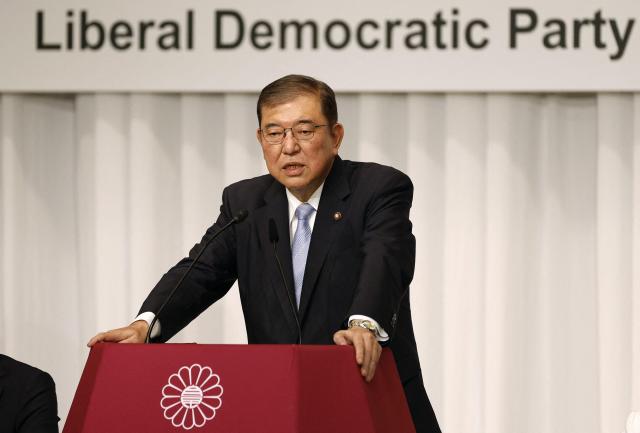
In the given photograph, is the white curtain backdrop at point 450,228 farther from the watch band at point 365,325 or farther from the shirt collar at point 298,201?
the watch band at point 365,325

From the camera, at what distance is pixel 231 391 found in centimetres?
196

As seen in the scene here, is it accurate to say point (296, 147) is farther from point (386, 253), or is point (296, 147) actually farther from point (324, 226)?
point (386, 253)

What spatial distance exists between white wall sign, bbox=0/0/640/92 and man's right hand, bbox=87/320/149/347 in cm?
222

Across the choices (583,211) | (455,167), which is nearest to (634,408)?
(583,211)

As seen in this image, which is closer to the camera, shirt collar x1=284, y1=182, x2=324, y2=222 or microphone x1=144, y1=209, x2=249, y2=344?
microphone x1=144, y1=209, x2=249, y2=344

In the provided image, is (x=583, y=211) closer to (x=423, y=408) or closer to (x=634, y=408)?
(x=634, y=408)

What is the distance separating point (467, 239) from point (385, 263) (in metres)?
2.18

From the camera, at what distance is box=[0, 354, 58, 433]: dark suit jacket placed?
8.31 feet

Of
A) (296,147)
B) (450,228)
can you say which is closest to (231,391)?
(296,147)

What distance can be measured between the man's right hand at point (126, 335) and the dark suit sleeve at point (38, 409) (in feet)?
1.08

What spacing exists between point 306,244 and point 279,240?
70 mm

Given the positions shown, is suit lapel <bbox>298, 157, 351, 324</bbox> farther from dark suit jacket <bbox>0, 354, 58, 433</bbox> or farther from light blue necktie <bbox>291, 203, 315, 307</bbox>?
dark suit jacket <bbox>0, 354, 58, 433</bbox>

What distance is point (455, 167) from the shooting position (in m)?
4.52

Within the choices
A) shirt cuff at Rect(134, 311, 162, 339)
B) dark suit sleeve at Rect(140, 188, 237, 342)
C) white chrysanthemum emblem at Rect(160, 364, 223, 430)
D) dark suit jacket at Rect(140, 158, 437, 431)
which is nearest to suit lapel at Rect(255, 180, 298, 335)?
dark suit jacket at Rect(140, 158, 437, 431)
